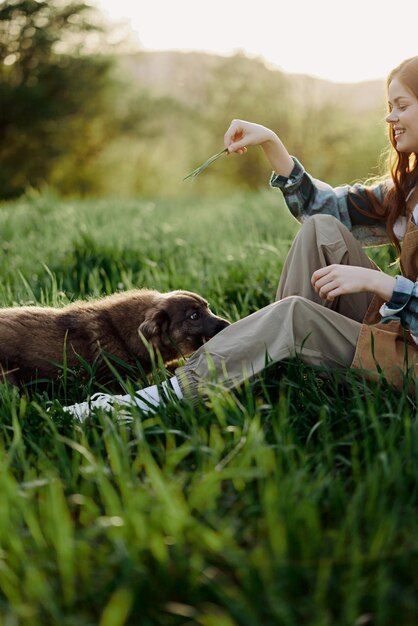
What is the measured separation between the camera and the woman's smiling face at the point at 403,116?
349 cm

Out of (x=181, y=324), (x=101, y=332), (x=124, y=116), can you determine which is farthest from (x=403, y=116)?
(x=124, y=116)

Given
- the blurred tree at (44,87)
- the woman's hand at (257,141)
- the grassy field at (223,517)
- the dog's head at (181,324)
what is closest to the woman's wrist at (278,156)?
the woman's hand at (257,141)

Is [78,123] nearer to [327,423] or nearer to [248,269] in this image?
[248,269]

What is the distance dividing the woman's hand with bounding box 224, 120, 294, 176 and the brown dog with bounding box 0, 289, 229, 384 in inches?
35.1

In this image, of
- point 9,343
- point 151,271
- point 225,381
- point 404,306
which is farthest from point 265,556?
point 151,271

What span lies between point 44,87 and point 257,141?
81.4 ft

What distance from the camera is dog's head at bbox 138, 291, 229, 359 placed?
398 centimetres

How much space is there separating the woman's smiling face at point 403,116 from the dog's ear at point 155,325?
4.87ft

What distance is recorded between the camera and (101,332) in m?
3.90

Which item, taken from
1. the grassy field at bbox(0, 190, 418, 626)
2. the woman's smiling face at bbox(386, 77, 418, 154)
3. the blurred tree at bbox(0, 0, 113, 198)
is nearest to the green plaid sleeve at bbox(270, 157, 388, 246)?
the woman's smiling face at bbox(386, 77, 418, 154)

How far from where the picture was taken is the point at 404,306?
3139mm

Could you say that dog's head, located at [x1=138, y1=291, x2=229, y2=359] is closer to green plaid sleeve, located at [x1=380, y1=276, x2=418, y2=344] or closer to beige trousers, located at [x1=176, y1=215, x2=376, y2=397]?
beige trousers, located at [x1=176, y1=215, x2=376, y2=397]

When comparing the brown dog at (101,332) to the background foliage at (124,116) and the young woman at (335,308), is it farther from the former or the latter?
the background foliage at (124,116)

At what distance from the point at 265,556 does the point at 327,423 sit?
37.6 inches
